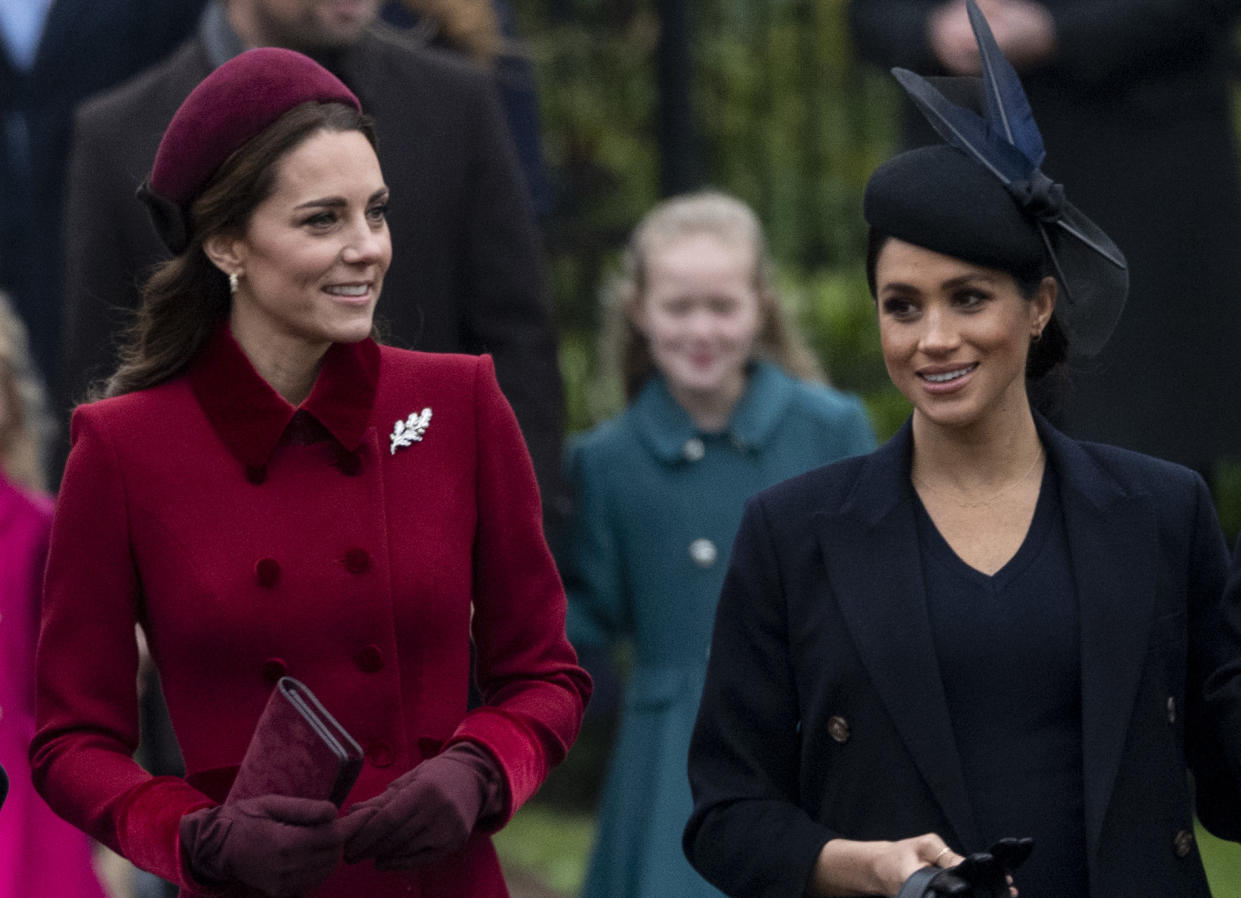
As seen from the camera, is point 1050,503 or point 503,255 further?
point 503,255

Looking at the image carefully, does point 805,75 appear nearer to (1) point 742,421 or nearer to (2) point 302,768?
(1) point 742,421

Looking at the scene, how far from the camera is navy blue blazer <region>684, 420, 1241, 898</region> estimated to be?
11.0 ft

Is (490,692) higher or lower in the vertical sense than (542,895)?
higher

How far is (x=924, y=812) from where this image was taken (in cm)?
338

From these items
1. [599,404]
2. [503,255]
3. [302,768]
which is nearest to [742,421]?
[503,255]

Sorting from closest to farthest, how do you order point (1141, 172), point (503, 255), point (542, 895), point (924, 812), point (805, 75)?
point (924, 812), point (503, 255), point (1141, 172), point (542, 895), point (805, 75)

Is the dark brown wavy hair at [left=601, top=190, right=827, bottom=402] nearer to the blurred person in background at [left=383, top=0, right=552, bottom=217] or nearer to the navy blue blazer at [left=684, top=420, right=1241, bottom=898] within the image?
the blurred person in background at [left=383, top=0, right=552, bottom=217]

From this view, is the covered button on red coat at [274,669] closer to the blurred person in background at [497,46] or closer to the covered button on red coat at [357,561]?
the covered button on red coat at [357,561]

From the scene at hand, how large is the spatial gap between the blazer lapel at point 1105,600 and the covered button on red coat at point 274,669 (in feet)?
3.61

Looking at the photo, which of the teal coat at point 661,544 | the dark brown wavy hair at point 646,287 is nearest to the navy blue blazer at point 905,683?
the teal coat at point 661,544

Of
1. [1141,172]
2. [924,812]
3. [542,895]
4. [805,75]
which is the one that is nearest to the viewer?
[924,812]

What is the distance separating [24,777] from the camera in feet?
15.3

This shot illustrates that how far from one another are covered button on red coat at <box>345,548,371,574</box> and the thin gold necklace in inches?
32.6

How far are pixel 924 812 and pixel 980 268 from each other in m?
0.77
